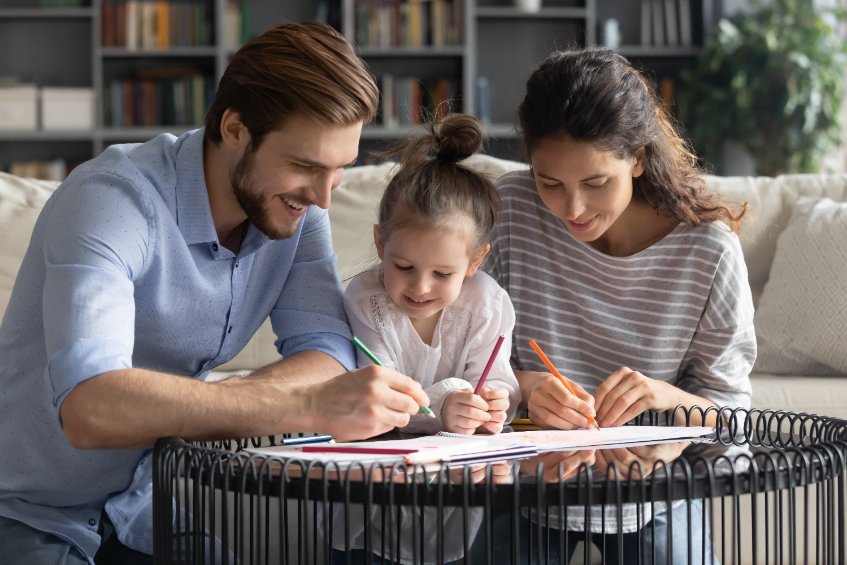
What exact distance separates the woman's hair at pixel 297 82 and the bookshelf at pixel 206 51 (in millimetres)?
3713

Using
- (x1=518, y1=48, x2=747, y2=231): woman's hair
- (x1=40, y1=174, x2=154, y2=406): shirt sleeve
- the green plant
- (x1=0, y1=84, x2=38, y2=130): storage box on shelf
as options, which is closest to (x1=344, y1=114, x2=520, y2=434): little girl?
(x1=518, y1=48, x2=747, y2=231): woman's hair

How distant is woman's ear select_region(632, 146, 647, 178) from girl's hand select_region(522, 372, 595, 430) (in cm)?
42

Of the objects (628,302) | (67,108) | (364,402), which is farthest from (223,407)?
(67,108)

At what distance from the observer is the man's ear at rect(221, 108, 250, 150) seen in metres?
1.37

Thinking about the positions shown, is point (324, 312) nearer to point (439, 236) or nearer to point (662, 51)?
point (439, 236)

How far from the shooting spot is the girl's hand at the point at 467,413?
125 cm

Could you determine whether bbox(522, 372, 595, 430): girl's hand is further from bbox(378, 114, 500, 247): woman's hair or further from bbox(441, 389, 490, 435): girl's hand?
bbox(378, 114, 500, 247): woman's hair

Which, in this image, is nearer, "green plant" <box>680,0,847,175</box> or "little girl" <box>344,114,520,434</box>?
"little girl" <box>344,114,520,434</box>

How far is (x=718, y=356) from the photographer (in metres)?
1.61

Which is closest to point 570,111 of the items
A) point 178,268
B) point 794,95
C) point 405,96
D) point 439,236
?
point 439,236

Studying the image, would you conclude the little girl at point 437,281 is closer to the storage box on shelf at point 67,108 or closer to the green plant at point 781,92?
the green plant at point 781,92

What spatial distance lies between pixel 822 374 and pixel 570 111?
1.18 m

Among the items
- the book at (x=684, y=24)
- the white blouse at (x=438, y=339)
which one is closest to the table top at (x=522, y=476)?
the white blouse at (x=438, y=339)

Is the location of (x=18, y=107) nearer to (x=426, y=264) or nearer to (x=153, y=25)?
(x=153, y=25)
